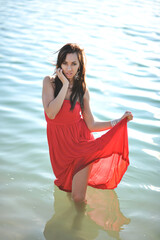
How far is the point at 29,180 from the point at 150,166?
5.30ft

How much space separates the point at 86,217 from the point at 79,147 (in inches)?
29.8

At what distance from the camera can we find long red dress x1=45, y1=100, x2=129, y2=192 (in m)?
3.64

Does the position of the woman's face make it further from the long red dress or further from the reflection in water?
the reflection in water

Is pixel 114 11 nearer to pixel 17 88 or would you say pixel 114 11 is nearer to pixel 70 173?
pixel 17 88

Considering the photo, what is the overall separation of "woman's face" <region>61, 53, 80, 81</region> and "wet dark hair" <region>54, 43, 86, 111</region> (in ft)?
0.12

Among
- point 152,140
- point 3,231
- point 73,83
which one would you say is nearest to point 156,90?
point 152,140

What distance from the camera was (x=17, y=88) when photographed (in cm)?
694

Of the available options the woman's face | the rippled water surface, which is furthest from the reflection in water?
the woman's face

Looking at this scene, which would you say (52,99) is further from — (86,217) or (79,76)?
(86,217)

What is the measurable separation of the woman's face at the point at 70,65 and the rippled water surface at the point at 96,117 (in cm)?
130

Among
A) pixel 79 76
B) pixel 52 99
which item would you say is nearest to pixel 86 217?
pixel 52 99

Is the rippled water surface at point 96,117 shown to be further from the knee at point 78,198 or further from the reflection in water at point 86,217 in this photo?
the knee at point 78,198

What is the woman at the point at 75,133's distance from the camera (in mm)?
3615

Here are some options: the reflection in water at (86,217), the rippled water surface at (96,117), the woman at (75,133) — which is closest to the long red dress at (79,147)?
the woman at (75,133)
